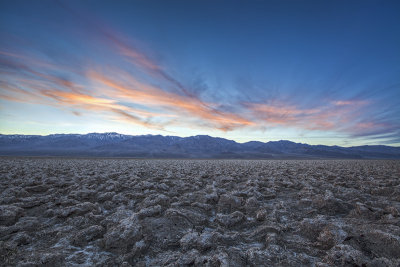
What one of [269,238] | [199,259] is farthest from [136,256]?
[269,238]

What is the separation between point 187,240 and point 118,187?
438 centimetres

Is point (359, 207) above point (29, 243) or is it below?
above

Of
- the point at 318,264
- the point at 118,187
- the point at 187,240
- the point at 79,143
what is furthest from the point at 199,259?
the point at 79,143

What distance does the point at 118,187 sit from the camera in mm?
6207

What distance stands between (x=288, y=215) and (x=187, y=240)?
2.39 metres

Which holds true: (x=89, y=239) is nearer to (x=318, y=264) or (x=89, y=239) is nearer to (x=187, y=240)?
(x=187, y=240)

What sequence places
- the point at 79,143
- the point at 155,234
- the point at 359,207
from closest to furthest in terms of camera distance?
the point at 155,234
the point at 359,207
the point at 79,143

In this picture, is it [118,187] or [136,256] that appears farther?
[118,187]

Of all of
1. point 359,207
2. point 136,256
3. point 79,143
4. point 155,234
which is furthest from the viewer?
point 79,143

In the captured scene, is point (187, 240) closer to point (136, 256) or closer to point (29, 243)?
point (136, 256)

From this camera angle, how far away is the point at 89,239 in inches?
110

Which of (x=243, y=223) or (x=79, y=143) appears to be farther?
(x=79, y=143)

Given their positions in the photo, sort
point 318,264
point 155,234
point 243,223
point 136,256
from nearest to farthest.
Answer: point 318,264, point 136,256, point 155,234, point 243,223

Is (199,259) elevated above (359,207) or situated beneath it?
situated beneath
